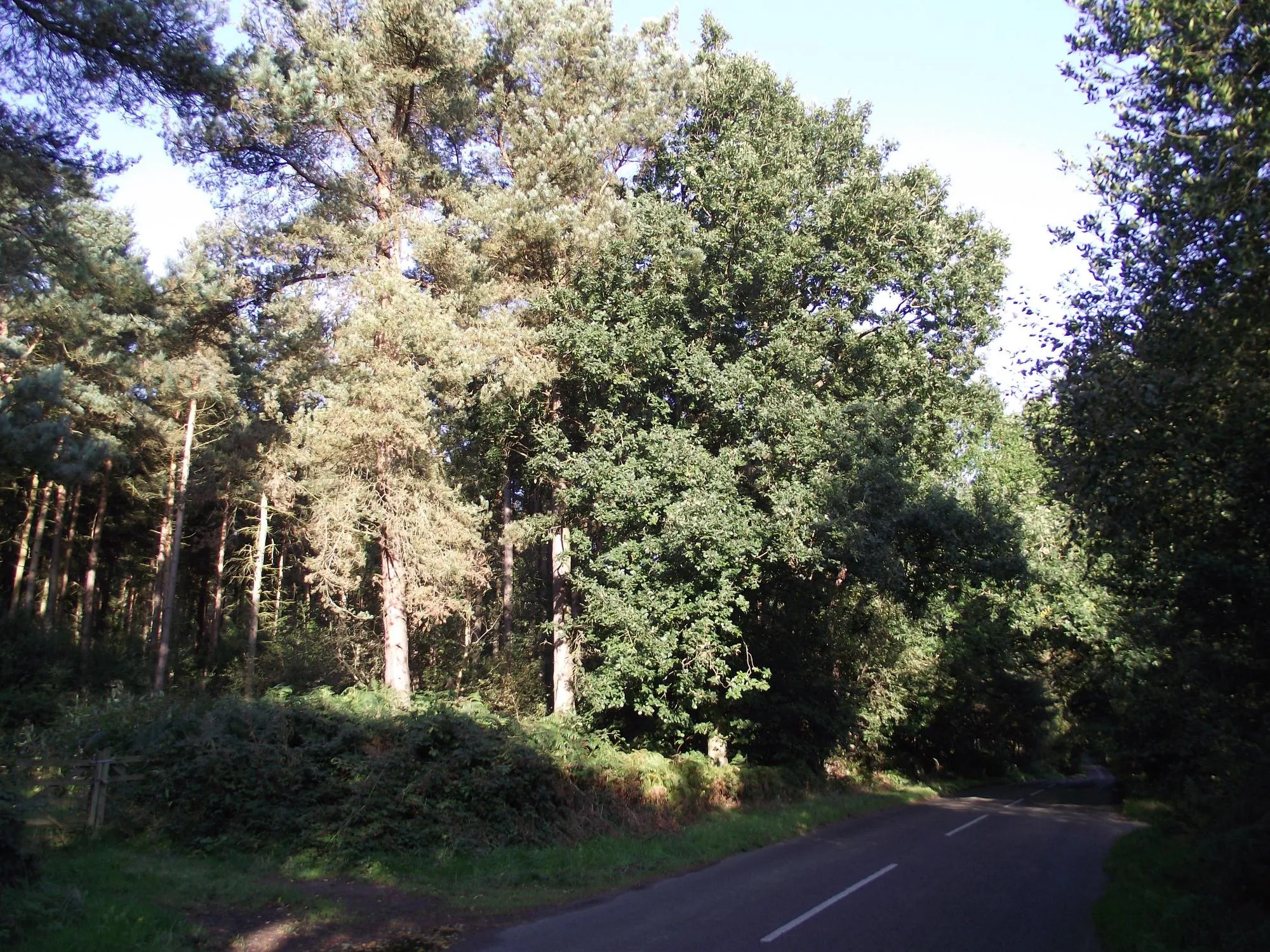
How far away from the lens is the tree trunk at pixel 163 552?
30.2 meters

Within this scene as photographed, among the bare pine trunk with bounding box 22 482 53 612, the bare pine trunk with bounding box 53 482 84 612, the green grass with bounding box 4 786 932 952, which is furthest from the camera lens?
the bare pine trunk with bounding box 53 482 84 612

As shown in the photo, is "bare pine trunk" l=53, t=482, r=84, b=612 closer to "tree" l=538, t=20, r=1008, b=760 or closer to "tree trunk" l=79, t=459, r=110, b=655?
"tree trunk" l=79, t=459, r=110, b=655

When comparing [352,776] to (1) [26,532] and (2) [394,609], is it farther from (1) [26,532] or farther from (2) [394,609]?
(1) [26,532]

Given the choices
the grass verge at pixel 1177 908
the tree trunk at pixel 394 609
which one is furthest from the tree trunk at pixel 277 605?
the grass verge at pixel 1177 908

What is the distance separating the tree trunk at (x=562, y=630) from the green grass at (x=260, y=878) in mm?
6473

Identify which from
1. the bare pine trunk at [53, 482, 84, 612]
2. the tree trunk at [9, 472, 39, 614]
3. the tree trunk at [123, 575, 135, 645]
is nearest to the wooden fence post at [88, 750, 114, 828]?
the bare pine trunk at [53, 482, 84, 612]

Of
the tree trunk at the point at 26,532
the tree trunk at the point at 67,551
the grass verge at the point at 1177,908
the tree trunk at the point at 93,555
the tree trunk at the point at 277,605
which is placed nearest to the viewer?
the grass verge at the point at 1177,908

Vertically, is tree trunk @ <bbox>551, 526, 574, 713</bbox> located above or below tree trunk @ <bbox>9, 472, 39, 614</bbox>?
below

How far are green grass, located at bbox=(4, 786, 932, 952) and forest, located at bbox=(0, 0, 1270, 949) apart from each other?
663mm

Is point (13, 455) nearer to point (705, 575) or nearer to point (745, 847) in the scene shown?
point (705, 575)

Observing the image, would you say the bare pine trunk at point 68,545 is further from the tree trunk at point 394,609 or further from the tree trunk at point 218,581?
the tree trunk at point 394,609

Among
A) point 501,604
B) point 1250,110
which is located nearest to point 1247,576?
point 1250,110

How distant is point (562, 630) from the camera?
69.8 ft

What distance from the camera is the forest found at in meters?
8.90
